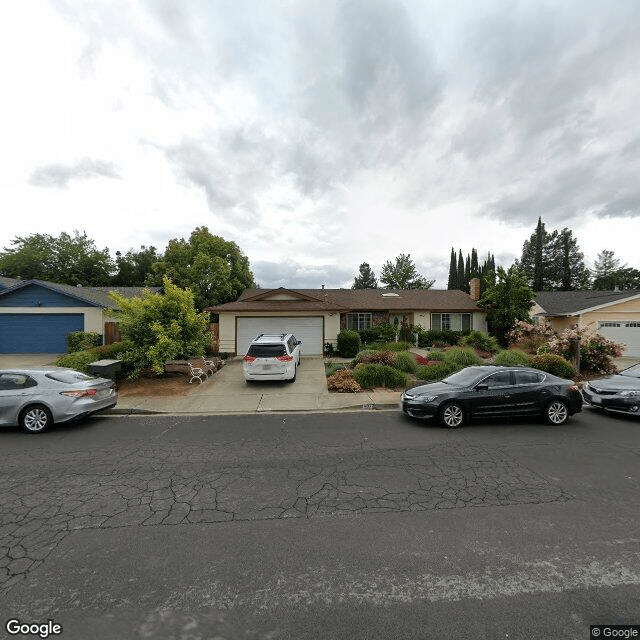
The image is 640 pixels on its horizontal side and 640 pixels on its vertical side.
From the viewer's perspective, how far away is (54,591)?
2.93 meters

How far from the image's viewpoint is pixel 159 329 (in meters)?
11.6

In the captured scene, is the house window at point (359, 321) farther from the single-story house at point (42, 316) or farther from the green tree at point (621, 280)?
the green tree at point (621, 280)

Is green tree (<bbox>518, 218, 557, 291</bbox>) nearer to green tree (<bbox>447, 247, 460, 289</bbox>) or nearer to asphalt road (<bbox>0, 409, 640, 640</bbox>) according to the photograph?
green tree (<bbox>447, 247, 460, 289</bbox>)

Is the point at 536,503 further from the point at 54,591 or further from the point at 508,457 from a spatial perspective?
the point at 54,591

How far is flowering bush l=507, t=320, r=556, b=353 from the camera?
57.9 feet

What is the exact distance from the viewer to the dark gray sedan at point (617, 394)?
837 cm

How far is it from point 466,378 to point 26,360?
19.6 meters

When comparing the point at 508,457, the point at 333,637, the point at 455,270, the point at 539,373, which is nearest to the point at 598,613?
the point at 333,637

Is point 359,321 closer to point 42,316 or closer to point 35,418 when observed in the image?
point 42,316

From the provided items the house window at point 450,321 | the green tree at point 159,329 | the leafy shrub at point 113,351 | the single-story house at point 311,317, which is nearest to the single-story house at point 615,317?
the house window at point 450,321

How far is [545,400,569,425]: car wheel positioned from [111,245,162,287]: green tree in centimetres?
5440

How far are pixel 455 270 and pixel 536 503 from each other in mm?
53328

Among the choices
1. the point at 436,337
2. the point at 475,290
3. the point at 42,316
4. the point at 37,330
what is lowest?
the point at 436,337

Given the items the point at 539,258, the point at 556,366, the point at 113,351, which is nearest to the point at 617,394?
the point at 556,366
